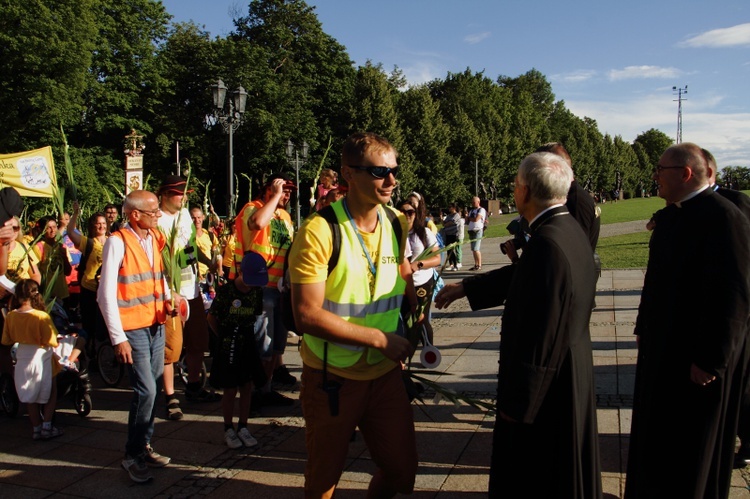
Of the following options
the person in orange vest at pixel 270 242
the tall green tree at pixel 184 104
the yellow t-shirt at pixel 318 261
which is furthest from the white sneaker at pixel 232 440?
the tall green tree at pixel 184 104

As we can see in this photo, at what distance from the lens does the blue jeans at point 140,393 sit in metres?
4.34

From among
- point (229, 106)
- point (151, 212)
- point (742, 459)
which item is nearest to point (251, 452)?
point (151, 212)

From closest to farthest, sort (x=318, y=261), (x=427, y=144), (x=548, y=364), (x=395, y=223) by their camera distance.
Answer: (x=548, y=364)
(x=318, y=261)
(x=395, y=223)
(x=427, y=144)

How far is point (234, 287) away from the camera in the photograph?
5.15 m

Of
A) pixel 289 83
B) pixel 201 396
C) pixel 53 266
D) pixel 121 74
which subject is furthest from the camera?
pixel 289 83

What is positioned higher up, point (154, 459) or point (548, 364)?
point (548, 364)

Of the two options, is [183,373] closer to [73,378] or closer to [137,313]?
[73,378]

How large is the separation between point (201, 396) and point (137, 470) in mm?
1921

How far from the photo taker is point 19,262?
6621mm

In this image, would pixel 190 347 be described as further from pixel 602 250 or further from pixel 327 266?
pixel 602 250

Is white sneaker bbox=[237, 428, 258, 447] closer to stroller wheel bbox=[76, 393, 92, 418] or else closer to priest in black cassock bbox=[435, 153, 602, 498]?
stroller wheel bbox=[76, 393, 92, 418]

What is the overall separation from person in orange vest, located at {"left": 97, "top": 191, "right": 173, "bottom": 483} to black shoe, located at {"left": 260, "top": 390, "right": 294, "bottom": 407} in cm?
139

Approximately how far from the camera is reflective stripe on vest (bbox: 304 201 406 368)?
2959 millimetres

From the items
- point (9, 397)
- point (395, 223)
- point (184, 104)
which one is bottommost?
point (9, 397)
